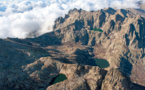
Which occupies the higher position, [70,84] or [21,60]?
[21,60]

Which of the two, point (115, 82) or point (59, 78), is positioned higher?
point (59, 78)

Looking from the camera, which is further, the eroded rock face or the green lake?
the green lake

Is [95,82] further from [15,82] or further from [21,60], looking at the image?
[21,60]

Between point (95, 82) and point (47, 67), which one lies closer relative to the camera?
point (95, 82)

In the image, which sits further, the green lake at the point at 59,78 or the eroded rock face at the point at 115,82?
the green lake at the point at 59,78

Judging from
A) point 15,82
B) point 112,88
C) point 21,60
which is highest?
point 21,60

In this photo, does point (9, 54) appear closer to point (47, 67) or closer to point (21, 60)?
point (21, 60)

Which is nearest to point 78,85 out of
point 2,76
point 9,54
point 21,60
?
point 2,76

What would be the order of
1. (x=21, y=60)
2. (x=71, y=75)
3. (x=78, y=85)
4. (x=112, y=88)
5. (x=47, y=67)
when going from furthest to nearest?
1. (x=21, y=60)
2. (x=47, y=67)
3. (x=71, y=75)
4. (x=112, y=88)
5. (x=78, y=85)

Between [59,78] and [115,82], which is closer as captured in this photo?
[115,82]

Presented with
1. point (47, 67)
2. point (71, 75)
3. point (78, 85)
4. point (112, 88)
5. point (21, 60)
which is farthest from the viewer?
point (21, 60)

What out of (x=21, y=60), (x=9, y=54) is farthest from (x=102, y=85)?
(x=9, y=54)
